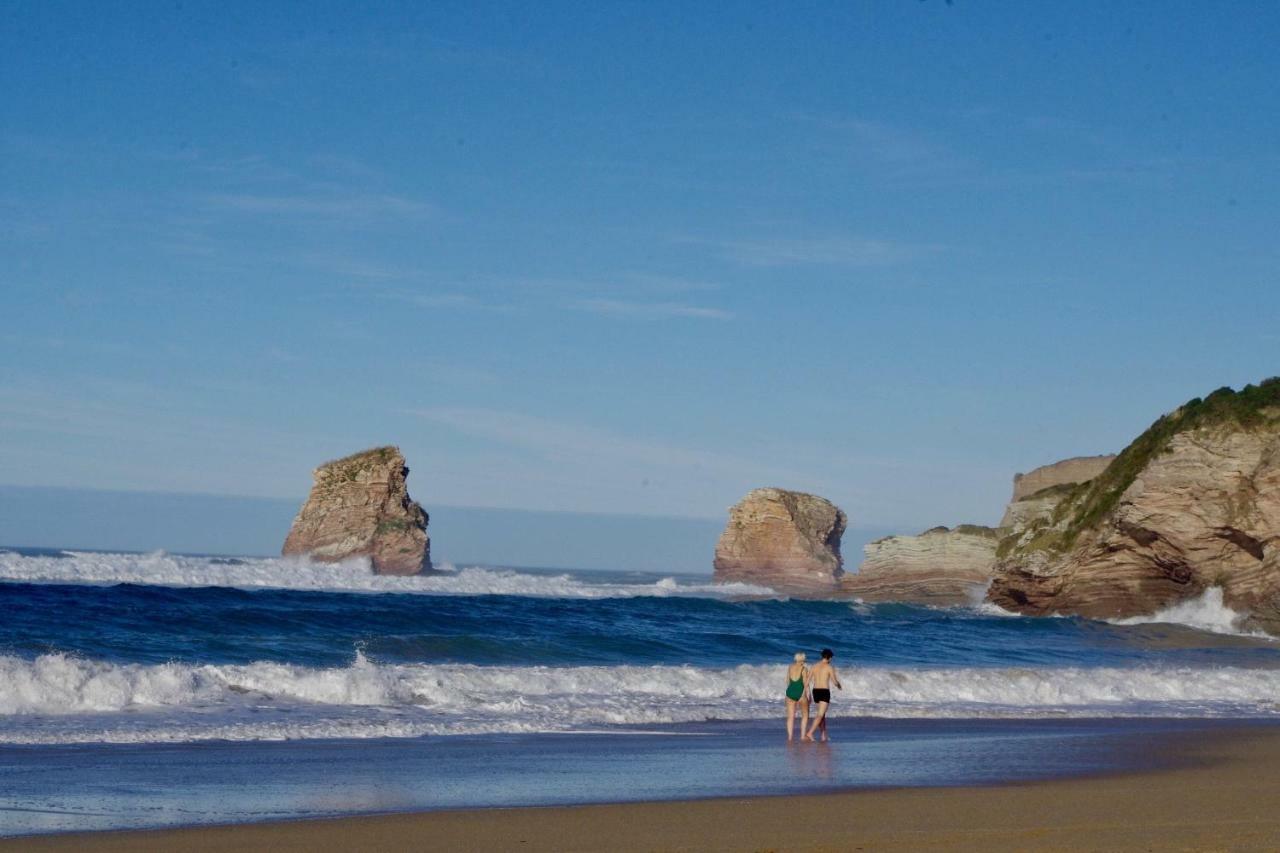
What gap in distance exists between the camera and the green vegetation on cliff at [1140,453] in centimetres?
4081

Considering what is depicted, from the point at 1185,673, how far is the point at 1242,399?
60.5 feet

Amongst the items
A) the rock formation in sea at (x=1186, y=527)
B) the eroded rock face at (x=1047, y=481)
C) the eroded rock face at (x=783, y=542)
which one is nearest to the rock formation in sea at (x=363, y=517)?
the eroded rock face at (x=783, y=542)

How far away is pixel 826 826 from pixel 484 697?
10297 millimetres

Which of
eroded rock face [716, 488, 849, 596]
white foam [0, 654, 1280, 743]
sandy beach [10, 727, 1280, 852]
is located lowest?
white foam [0, 654, 1280, 743]

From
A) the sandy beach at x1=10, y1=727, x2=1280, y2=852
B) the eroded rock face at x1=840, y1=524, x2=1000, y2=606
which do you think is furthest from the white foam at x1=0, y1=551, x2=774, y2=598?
the sandy beach at x1=10, y1=727, x2=1280, y2=852

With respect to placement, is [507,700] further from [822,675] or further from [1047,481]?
[1047,481]

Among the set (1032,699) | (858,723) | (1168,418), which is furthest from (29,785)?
(1168,418)

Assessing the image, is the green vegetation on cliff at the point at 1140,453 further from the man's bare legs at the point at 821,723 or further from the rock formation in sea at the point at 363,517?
the rock formation in sea at the point at 363,517

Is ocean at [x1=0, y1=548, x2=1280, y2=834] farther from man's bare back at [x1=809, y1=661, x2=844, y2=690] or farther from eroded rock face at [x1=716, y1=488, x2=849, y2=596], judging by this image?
eroded rock face at [x1=716, y1=488, x2=849, y2=596]

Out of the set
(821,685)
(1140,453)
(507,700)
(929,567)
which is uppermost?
(1140,453)

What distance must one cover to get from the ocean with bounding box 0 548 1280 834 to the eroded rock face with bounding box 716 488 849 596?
38359 mm

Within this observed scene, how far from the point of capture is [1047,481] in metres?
67.3

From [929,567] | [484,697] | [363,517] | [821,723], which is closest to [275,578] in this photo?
[363,517]

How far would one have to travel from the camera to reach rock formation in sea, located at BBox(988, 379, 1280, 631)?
3850 centimetres
